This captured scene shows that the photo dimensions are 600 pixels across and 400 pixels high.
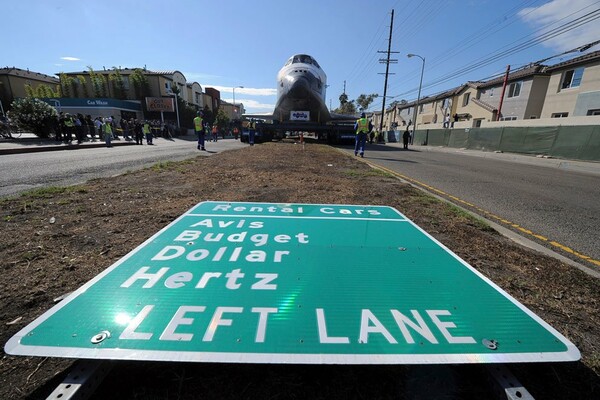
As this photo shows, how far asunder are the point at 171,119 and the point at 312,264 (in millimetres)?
52616

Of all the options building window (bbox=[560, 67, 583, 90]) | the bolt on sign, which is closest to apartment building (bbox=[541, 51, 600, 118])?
building window (bbox=[560, 67, 583, 90])

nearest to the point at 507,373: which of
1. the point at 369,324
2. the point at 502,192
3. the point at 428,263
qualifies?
the point at 369,324

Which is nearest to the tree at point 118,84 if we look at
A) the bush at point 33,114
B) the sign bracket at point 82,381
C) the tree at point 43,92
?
the tree at point 43,92

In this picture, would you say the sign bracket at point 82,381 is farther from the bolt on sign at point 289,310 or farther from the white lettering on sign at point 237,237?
the white lettering on sign at point 237,237

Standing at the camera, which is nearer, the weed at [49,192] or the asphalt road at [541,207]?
the asphalt road at [541,207]

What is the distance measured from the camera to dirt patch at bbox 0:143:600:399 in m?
1.34

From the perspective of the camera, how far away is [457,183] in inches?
307

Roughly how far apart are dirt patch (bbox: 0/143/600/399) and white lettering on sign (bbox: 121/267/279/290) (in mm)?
441

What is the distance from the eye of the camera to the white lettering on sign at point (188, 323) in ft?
4.43

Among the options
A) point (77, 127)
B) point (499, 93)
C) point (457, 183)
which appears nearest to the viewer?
point (457, 183)

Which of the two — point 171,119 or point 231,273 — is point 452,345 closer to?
point 231,273

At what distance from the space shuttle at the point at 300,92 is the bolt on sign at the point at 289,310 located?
61.9 feet

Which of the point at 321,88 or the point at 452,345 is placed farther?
the point at 321,88

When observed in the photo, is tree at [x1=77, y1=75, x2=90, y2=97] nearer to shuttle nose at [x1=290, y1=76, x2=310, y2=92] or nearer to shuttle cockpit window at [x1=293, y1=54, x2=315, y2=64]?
shuttle cockpit window at [x1=293, y1=54, x2=315, y2=64]
